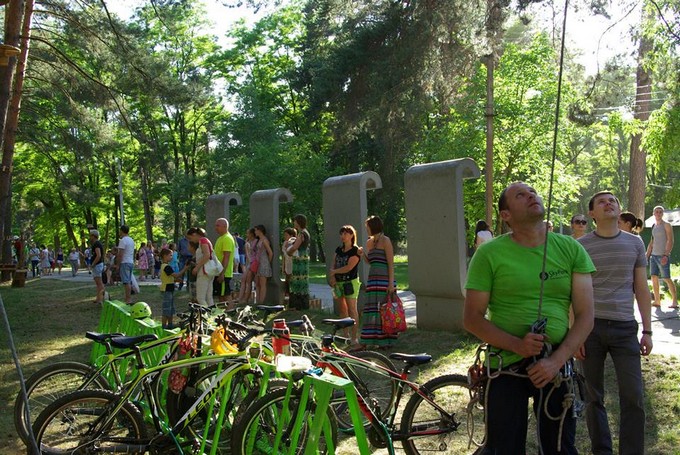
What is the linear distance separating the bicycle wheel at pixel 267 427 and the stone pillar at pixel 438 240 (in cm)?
653

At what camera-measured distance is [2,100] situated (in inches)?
562

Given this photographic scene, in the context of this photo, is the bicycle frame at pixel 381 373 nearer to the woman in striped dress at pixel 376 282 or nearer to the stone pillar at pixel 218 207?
the woman in striped dress at pixel 376 282

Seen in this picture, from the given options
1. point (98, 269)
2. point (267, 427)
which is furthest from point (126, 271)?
point (267, 427)

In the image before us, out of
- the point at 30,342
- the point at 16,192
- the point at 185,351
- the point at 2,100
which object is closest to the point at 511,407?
the point at 185,351

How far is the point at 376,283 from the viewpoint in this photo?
33.3ft

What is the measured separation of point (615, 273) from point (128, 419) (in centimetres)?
331

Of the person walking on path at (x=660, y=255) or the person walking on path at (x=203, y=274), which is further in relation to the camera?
the person walking on path at (x=660, y=255)

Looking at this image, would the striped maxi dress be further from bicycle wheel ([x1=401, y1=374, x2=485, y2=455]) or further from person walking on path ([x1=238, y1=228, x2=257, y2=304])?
person walking on path ([x1=238, y1=228, x2=257, y2=304])

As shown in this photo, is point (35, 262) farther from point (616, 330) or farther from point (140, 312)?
point (616, 330)

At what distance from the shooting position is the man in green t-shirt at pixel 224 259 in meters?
11.8

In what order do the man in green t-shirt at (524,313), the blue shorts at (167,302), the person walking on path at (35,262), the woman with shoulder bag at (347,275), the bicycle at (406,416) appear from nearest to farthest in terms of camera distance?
the man in green t-shirt at (524,313), the bicycle at (406,416), the woman with shoulder bag at (347,275), the blue shorts at (167,302), the person walking on path at (35,262)

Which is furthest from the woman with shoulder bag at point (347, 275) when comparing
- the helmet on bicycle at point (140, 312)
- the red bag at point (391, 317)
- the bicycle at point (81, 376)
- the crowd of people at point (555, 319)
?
the bicycle at point (81, 376)

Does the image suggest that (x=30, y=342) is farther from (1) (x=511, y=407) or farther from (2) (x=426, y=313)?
(1) (x=511, y=407)

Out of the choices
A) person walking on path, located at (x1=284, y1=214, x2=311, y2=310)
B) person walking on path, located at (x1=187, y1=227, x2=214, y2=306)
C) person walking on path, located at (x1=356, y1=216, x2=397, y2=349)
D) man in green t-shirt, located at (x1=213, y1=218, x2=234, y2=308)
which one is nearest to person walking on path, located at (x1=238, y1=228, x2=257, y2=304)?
Result: person walking on path, located at (x1=284, y1=214, x2=311, y2=310)
